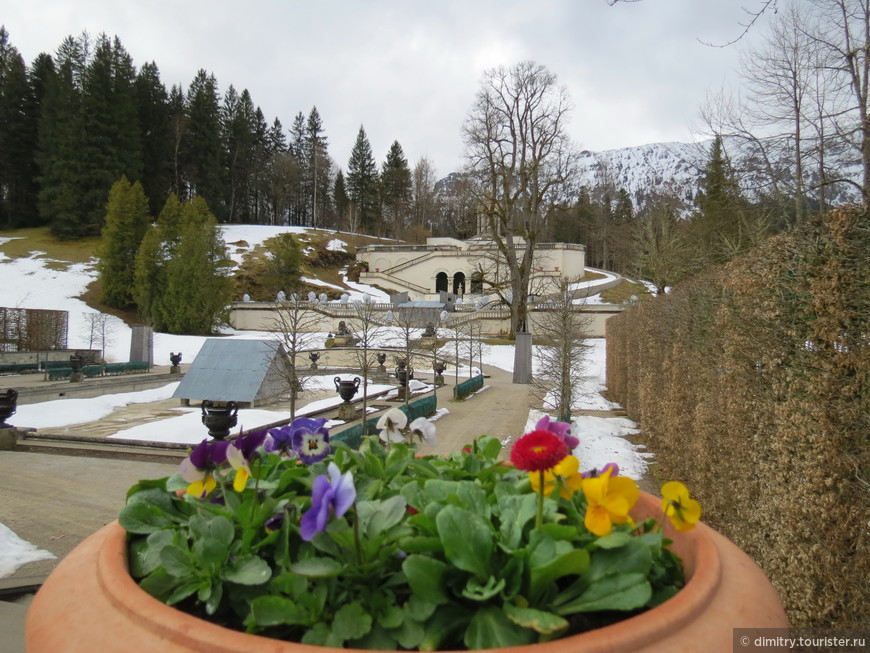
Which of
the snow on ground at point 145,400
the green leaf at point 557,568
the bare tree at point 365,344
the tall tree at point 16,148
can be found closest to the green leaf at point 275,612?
the green leaf at point 557,568

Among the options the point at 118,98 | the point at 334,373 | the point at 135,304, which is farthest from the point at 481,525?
the point at 118,98

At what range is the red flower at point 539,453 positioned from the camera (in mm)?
976

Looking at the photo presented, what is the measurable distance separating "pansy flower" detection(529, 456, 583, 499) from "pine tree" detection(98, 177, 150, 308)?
36720mm

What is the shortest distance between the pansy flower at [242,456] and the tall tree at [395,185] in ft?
232

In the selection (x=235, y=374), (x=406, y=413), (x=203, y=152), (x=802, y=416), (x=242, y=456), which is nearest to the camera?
(x=242, y=456)

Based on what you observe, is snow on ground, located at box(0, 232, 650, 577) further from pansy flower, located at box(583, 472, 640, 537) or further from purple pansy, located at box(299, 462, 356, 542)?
pansy flower, located at box(583, 472, 640, 537)

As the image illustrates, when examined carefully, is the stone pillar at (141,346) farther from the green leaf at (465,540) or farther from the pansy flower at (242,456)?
the green leaf at (465,540)

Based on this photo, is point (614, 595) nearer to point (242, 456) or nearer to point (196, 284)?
point (242, 456)

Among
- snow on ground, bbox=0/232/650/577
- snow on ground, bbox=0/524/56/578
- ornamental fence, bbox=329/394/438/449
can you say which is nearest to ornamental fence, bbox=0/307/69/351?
snow on ground, bbox=0/232/650/577

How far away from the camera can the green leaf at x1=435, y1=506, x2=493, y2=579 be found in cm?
93

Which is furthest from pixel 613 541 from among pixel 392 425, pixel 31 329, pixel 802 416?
pixel 31 329

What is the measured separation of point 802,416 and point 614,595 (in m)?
2.77

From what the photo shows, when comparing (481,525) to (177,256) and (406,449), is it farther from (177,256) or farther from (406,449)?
(177,256)

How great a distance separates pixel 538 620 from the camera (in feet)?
2.65
